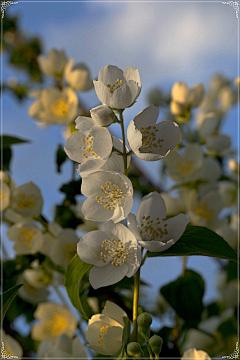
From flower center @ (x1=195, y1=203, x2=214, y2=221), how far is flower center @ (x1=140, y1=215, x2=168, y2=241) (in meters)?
0.45

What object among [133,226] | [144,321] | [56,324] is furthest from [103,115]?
[56,324]

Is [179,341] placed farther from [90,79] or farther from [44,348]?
[90,79]

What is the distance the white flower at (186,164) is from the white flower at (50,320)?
45 cm

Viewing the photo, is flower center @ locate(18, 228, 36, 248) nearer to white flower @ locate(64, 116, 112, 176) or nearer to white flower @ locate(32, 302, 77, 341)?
white flower @ locate(32, 302, 77, 341)

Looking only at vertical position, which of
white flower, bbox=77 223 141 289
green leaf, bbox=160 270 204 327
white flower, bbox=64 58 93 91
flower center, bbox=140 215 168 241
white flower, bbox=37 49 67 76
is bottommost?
green leaf, bbox=160 270 204 327

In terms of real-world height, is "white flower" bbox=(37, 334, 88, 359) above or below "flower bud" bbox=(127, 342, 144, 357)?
below

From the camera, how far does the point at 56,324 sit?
2.85 ft

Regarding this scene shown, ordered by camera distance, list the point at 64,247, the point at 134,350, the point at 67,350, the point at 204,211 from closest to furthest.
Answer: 1. the point at 134,350
2. the point at 67,350
3. the point at 64,247
4. the point at 204,211

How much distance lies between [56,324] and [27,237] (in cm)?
24

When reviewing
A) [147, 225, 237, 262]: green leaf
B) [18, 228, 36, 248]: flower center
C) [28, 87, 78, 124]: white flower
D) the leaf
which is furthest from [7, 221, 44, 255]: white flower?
[147, 225, 237, 262]: green leaf

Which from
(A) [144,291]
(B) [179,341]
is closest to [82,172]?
(B) [179,341]

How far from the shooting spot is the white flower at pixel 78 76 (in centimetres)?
94

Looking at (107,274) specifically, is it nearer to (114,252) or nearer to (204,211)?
(114,252)

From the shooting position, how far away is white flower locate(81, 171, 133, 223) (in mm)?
482
